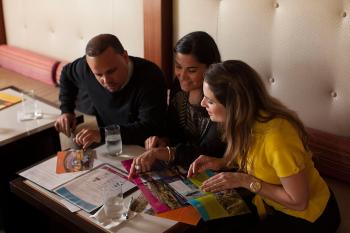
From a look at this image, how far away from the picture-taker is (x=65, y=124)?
1.99 metres

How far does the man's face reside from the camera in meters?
1.78

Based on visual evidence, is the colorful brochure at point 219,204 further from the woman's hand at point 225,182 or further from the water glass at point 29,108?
the water glass at point 29,108

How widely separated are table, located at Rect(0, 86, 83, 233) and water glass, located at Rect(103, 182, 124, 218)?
63cm

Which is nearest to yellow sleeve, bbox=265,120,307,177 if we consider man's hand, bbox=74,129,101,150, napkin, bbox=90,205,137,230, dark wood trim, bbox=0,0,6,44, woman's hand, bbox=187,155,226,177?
woman's hand, bbox=187,155,226,177

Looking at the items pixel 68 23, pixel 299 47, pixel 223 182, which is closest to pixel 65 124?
pixel 223 182

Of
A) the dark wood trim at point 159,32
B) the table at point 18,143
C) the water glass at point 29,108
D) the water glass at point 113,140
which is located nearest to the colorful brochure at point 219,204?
the water glass at point 113,140

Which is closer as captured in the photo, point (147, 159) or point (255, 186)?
point (255, 186)

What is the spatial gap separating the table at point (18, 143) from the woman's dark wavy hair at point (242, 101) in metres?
0.94

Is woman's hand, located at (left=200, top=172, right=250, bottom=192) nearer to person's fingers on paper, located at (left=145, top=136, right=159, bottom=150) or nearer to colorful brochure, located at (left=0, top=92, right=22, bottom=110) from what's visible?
person's fingers on paper, located at (left=145, top=136, right=159, bottom=150)

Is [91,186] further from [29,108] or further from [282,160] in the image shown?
[29,108]

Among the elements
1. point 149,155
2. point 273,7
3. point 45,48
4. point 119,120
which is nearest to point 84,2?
point 45,48

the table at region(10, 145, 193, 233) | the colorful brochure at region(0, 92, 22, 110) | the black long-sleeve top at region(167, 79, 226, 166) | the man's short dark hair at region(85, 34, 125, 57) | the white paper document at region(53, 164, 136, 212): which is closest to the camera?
the table at region(10, 145, 193, 233)

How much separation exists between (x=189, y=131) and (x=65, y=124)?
1.96 feet

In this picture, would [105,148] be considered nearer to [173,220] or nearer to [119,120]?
[119,120]
